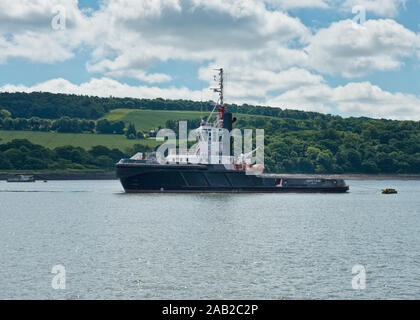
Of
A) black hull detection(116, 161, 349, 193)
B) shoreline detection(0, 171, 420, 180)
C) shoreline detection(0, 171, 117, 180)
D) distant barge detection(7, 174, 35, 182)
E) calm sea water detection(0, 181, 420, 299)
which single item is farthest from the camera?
shoreline detection(0, 171, 420, 180)

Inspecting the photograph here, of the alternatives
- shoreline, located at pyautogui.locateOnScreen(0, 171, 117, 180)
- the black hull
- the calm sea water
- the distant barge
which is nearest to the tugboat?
the black hull

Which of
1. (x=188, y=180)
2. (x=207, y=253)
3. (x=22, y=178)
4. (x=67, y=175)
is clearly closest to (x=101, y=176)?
(x=67, y=175)

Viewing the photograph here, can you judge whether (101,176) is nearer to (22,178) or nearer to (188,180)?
(22,178)

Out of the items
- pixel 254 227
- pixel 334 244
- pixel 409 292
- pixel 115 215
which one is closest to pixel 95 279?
pixel 409 292

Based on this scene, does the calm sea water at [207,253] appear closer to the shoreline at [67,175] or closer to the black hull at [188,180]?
the black hull at [188,180]

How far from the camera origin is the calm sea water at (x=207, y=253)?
82.2 feet

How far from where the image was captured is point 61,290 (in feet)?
81.2

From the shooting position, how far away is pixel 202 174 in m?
80.0

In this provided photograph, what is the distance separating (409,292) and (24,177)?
136m

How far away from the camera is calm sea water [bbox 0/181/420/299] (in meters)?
25.0

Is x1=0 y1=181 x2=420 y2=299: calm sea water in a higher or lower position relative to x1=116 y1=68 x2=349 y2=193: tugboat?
lower

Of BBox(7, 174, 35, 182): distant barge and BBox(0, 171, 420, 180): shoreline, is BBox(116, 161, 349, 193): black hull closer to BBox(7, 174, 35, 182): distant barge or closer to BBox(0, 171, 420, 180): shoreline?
BBox(7, 174, 35, 182): distant barge

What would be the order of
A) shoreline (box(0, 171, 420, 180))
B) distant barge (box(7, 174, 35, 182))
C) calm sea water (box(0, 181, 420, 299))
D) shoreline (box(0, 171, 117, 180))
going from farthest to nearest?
1. shoreline (box(0, 171, 420, 180))
2. shoreline (box(0, 171, 117, 180))
3. distant barge (box(7, 174, 35, 182))
4. calm sea water (box(0, 181, 420, 299))
